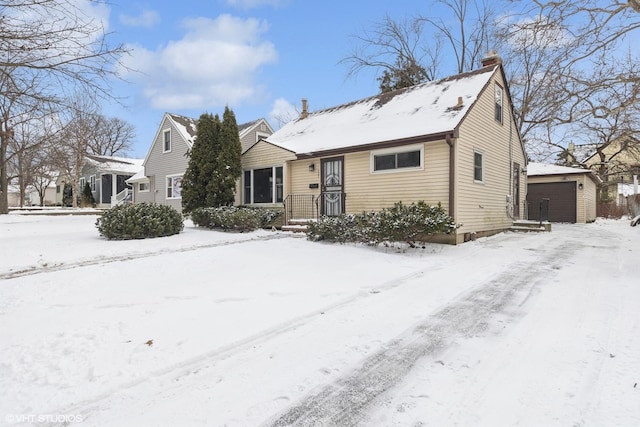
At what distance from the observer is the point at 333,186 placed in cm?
1201

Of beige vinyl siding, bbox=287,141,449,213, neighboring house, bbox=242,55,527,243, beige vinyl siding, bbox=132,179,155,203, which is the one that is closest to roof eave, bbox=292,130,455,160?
neighboring house, bbox=242,55,527,243

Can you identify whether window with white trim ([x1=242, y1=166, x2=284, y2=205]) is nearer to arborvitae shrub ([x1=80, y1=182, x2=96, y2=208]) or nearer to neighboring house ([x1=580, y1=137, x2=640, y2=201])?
arborvitae shrub ([x1=80, y1=182, x2=96, y2=208])

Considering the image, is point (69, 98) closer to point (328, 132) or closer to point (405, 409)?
point (405, 409)

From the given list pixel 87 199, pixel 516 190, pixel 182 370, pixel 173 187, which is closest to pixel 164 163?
pixel 173 187

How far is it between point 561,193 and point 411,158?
13.6m

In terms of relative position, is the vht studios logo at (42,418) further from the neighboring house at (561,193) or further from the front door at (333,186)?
the neighboring house at (561,193)

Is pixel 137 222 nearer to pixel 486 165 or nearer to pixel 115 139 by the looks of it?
pixel 486 165

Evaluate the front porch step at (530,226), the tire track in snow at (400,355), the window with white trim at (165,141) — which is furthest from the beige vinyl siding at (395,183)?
Result: the window with white trim at (165,141)

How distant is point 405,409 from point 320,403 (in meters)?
0.54

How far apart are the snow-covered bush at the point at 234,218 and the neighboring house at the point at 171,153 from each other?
8327 mm

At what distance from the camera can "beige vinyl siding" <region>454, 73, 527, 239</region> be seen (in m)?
9.91

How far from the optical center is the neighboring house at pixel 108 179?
2995 cm

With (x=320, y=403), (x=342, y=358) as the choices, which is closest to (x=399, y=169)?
(x=342, y=358)

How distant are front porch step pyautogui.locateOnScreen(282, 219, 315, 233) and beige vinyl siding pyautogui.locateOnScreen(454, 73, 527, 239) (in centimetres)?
462
